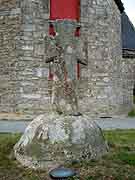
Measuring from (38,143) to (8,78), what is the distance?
7.55 meters

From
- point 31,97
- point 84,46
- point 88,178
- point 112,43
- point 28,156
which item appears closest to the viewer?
point 88,178

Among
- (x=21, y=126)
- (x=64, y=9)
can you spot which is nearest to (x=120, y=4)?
(x=64, y=9)

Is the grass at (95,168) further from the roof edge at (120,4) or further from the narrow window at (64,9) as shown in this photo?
the roof edge at (120,4)

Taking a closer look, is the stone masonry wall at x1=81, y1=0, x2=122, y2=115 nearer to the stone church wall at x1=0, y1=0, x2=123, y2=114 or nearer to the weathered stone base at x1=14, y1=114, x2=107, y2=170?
the stone church wall at x1=0, y1=0, x2=123, y2=114

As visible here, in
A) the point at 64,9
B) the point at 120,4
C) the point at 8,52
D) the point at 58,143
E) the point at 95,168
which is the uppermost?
the point at 120,4

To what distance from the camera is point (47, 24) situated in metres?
13.5

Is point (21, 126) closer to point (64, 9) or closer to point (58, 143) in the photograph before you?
point (64, 9)

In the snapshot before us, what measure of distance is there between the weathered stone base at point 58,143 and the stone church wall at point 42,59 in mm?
6912

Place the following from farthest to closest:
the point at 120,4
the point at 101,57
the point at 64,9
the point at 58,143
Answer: the point at 120,4
the point at 101,57
the point at 64,9
the point at 58,143

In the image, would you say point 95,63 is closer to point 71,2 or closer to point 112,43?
point 112,43

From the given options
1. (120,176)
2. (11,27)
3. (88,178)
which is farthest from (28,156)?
(11,27)

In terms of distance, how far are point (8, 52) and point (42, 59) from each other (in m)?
1.20

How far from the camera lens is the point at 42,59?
13.3m

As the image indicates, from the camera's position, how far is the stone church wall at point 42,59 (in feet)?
43.0
